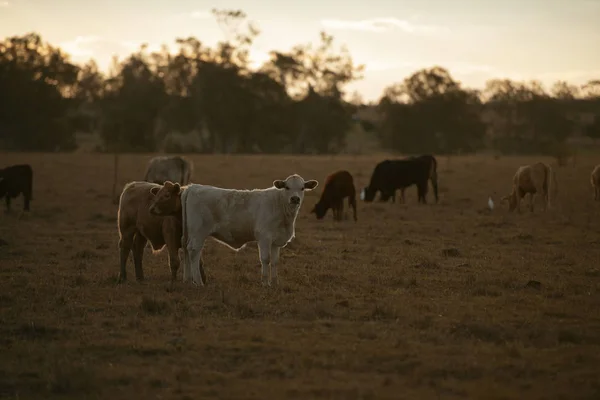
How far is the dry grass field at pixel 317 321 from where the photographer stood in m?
6.48

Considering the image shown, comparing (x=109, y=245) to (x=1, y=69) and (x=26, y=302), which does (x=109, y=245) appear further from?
(x=1, y=69)

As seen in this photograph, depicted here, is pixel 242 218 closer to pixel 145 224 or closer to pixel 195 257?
pixel 195 257

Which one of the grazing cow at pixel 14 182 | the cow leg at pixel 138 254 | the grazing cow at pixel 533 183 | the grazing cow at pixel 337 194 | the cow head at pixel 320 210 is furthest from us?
the grazing cow at pixel 533 183

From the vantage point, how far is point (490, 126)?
293 feet

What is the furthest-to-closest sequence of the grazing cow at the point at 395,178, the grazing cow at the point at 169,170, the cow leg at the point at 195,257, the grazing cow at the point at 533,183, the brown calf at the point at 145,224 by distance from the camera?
the grazing cow at the point at 169,170 < the grazing cow at the point at 395,178 < the grazing cow at the point at 533,183 < the brown calf at the point at 145,224 < the cow leg at the point at 195,257

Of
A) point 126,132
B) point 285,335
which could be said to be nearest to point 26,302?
point 285,335

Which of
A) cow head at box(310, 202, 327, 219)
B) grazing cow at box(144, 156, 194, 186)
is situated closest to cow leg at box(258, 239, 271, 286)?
cow head at box(310, 202, 327, 219)

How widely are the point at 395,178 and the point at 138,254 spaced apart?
15963mm

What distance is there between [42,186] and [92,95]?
190ft

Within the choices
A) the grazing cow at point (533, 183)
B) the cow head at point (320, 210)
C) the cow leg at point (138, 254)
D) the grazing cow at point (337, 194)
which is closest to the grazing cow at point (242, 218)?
the cow leg at point (138, 254)

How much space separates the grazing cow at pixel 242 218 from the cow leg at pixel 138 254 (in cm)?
78

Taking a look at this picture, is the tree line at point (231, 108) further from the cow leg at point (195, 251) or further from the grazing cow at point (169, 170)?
the cow leg at point (195, 251)

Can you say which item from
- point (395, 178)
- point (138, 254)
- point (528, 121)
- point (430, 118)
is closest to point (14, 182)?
point (395, 178)

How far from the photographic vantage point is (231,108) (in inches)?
2766
